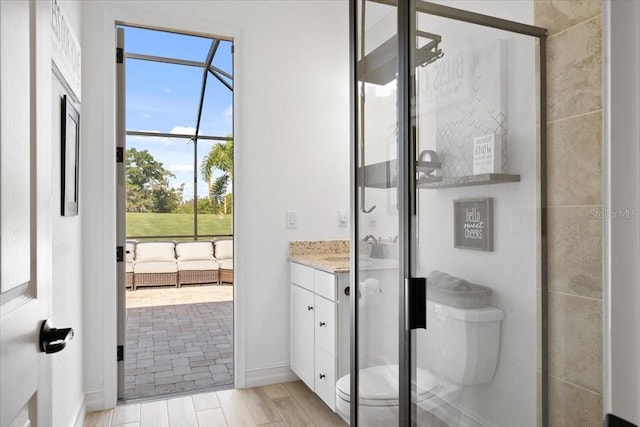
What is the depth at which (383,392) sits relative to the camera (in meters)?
1.24

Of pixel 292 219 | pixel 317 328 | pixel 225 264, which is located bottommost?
pixel 225 264

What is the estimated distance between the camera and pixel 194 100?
22.2 ft

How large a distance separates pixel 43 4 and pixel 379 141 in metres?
0.86

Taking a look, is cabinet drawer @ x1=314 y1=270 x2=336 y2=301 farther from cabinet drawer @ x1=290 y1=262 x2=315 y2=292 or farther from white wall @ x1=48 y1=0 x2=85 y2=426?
white wall @ x1=48 y1=0 x2=85 y2=426

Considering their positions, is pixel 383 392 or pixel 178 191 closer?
pixel 383 392

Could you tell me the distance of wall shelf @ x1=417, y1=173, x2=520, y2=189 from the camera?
84cm

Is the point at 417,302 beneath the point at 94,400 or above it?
above

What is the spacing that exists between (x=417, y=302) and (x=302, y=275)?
1.81 meters

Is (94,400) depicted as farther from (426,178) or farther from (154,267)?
(154,267)

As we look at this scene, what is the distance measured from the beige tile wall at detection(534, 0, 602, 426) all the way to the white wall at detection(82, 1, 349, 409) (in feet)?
7.80

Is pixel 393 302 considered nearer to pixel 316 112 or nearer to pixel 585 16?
pixel 585 16

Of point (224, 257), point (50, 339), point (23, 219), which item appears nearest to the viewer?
point (23, 219)

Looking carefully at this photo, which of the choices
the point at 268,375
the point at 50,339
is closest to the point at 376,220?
the point at 50,339

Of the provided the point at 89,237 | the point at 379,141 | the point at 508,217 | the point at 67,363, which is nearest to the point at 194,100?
the point at 89,237
